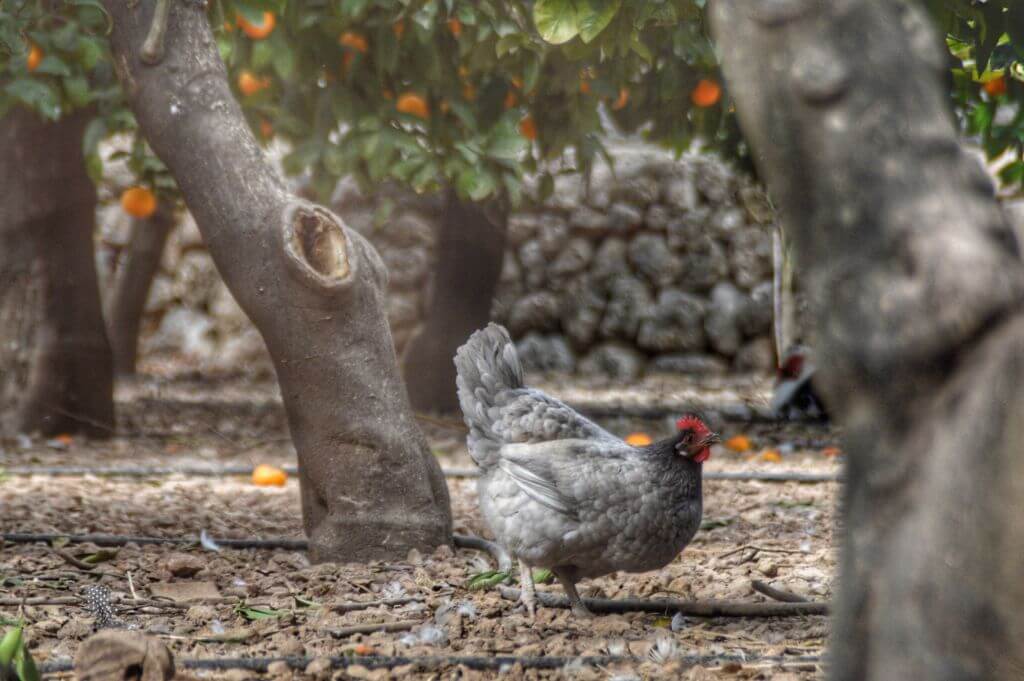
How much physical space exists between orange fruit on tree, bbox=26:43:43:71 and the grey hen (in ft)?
8.27

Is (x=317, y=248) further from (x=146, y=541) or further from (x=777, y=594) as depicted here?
(x=777, y=594)

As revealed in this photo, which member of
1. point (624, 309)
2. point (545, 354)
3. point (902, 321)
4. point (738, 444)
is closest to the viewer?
point (902, 321)

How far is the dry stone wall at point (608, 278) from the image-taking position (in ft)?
32.2

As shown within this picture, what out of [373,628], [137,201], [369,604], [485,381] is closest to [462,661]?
[373,628]

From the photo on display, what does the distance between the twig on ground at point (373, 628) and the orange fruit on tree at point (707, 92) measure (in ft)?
9.55

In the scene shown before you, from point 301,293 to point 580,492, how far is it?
1026 mm

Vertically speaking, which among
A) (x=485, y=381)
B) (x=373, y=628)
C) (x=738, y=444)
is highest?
(x=485, y=381)

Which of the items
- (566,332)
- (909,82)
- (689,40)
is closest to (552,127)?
(689,40)

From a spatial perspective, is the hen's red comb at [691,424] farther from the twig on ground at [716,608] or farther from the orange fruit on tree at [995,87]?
the orange fruit on tree at [995,87]

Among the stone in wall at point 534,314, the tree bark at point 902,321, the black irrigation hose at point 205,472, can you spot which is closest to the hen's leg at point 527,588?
the tree bark at point 902,321

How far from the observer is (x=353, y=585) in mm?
3109

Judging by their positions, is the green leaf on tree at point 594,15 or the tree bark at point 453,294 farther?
the tree bark at point 453,294

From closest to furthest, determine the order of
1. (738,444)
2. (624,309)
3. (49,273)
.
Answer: (49,273) → (738,444) → (624,309)

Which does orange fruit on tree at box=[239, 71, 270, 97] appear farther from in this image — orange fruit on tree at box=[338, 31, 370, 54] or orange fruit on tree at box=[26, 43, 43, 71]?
orange fruit on tree at box=[26, 43, 43, 71]
